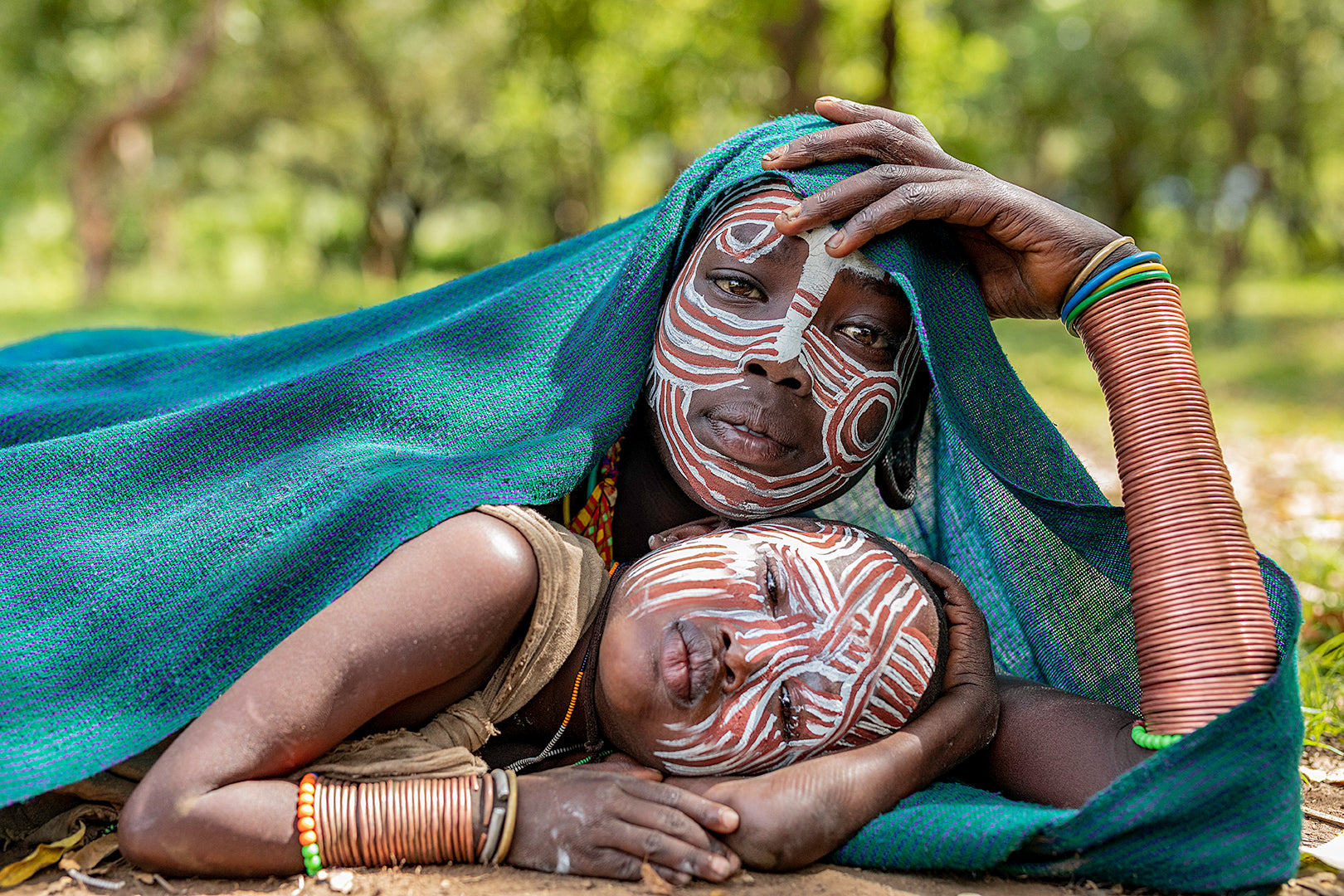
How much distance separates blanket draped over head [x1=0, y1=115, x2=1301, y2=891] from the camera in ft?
6.75

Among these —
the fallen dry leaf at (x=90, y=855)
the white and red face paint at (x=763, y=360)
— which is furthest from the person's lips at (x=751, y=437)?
the fallen dry leaf at (x=90, y=855)

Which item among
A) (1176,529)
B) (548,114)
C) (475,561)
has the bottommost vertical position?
(475,561)

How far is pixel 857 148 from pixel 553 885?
167 cm

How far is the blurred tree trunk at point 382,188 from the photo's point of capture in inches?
810

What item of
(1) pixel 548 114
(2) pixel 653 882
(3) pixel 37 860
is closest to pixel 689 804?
(2) pixel 653 882

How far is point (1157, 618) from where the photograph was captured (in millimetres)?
2230

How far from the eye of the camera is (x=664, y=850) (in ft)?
6.56

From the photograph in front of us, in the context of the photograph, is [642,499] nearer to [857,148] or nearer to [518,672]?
[518,672]

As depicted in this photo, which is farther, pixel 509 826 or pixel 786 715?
pixel 786 715

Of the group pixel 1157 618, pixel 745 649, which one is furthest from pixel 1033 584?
pixel 745 649

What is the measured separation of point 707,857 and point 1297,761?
1121 mm

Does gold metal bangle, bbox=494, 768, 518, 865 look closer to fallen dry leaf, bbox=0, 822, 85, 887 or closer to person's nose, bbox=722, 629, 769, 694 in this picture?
person's nose, bbox=722, 629, 769, 694

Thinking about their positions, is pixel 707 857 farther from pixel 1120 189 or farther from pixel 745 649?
pixel 1120 189

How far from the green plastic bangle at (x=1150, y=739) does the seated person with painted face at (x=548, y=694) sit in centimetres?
40
